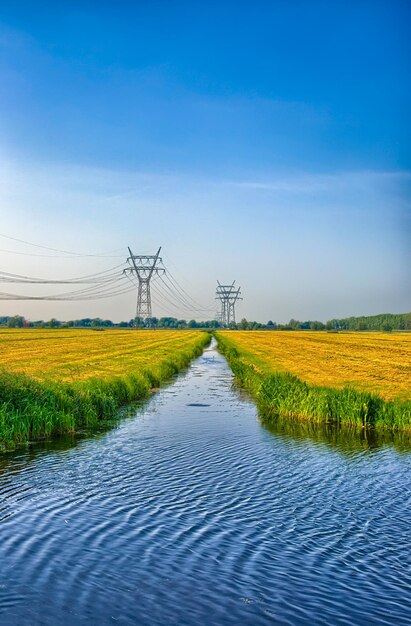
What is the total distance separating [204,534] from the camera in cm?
1141

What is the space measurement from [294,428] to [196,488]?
10.4 metres

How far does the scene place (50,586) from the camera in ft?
29.8

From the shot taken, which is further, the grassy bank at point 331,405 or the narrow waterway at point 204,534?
the grassy bank at point 331,405

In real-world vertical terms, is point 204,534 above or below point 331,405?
below

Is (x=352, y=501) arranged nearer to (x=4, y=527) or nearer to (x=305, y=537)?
(x=305, y=537)

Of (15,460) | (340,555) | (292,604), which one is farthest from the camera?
(15,460)

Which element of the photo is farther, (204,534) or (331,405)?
(331,405)

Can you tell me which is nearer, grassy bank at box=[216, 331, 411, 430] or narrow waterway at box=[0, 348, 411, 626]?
narrow waterway at box=[0, 348, 411, 626]

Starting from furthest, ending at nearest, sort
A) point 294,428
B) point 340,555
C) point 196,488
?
point 294,428
point 196,488
point 340,555

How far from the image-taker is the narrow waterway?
8.52m

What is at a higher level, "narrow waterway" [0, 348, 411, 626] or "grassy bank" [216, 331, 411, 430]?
"grassy bank" [216, 331, 411, 430]

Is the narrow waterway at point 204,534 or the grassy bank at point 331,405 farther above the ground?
the grassy bank at point 331,405

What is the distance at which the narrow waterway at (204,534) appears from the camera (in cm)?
852

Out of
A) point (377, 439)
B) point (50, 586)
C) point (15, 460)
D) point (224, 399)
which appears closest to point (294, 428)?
point (377, 439)
